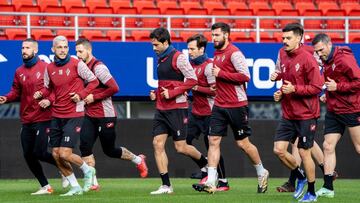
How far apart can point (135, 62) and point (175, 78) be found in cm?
615

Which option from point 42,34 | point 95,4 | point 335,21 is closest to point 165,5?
point 95,4

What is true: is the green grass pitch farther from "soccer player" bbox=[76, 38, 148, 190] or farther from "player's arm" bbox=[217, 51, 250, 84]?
"player's arm" bbox=[217, 51, 250, 84]

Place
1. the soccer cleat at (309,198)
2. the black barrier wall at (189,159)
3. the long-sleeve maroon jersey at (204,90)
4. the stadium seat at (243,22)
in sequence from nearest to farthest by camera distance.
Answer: the soccer cleat at (309,198) < the long-sleeve maroon jersey at (204,90) < the black barrier wall at (189,159) < the stadium seat at (243,22)

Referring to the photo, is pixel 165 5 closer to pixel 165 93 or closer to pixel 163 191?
pixel 165 93

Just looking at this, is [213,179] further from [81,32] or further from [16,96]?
[81,32]

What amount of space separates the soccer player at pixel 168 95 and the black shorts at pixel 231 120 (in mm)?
566

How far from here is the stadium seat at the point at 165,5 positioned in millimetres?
24906

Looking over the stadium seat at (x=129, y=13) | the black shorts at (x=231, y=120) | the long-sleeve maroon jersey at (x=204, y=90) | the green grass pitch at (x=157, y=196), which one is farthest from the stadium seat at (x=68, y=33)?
the black shorts at (x=231, y=120)

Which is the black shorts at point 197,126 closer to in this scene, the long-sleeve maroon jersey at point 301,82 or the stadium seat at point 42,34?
the long-sleeve maroon jersey at point 301,82

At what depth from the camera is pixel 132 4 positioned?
25422mm

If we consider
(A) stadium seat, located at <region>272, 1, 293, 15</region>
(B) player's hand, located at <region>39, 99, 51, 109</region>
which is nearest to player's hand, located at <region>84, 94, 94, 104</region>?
(B) player's hand, located at <region>39, 99, 51, 109</region>

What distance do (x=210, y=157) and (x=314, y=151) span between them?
207cm

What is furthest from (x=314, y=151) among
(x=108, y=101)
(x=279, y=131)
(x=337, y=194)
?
(x=108, y=101)

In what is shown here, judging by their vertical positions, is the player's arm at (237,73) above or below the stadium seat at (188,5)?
below
